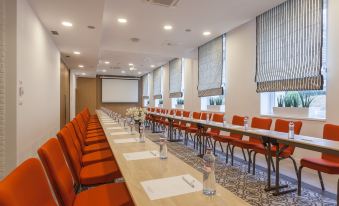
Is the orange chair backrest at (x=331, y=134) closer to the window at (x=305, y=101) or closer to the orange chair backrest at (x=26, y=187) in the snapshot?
the window at (x=305, y=101)

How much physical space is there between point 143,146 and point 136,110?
1.33 m

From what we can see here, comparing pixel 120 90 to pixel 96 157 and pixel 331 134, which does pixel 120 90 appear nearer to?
pixel 96 157

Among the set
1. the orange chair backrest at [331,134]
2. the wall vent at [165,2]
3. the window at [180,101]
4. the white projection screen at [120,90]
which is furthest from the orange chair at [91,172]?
the white projection screen at [120,90]

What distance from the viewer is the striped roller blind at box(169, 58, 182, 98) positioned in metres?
9.80

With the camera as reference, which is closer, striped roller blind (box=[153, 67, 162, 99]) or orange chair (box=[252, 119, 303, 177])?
orange chair (box=[252, 119, 303, 177])

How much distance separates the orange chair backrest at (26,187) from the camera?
81 cm

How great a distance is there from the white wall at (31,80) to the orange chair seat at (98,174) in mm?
1443

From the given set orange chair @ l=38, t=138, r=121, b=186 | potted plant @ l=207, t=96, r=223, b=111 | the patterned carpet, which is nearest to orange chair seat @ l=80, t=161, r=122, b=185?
orange chair @ l=38, t=138, r=121, b=186

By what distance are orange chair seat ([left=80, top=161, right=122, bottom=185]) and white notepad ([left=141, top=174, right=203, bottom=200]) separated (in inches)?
40.8

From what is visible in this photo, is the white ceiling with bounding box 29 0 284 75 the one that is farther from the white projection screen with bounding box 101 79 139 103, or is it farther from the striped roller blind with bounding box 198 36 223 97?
the white projection screen with bounding box 101 79 139 103

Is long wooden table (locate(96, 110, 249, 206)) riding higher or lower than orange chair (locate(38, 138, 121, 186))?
higher

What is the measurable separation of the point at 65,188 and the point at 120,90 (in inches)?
586

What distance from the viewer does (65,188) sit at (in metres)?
1.46

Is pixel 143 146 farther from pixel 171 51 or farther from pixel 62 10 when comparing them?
pixel 171 51
